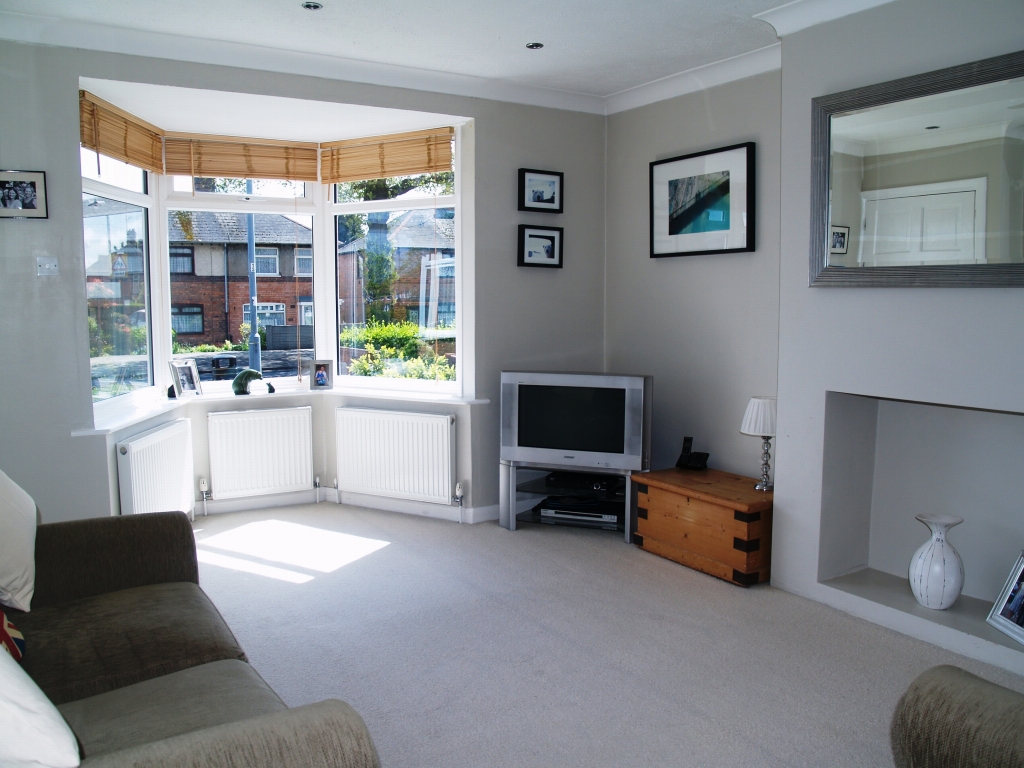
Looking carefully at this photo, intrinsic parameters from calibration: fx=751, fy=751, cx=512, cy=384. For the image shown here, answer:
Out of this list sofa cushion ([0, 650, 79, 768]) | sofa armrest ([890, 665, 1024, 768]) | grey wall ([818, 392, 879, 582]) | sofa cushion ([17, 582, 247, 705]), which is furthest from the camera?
grey wall ([818, 392, 879, 582])

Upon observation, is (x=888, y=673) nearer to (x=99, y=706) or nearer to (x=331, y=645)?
(x=331, y=645)

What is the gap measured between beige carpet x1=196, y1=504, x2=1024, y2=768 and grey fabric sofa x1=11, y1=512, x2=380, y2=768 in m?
0.61

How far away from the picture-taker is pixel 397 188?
4.91m

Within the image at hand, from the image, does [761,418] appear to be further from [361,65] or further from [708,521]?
[361,65]

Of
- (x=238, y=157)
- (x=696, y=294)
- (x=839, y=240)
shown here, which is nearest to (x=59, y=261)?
(x=238, y=157)

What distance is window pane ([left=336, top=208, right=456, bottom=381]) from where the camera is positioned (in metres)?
4.82

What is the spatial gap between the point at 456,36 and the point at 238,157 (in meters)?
1.92

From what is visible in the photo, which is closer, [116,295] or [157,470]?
[157,470]

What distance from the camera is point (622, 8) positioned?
3264mm

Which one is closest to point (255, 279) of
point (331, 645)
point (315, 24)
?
point (315, 24)

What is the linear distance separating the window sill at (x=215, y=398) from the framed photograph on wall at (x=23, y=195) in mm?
1011

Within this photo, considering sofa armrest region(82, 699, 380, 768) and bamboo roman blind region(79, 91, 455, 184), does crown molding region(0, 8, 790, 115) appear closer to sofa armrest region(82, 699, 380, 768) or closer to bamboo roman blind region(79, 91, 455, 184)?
bamboo roman blind region(79, 91, 455, 184)

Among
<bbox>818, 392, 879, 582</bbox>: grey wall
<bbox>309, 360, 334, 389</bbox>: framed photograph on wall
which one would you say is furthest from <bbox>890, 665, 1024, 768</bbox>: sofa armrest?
<bbox>309, 360, 334, 389</bbox>: framed photograph on wall

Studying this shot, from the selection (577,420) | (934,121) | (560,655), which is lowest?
(560,655)
